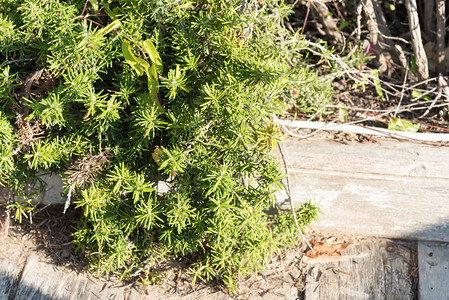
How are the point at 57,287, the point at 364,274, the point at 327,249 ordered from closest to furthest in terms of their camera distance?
the point at 57,287, the point at 364,274, the point at 327,249

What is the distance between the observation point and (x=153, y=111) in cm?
217

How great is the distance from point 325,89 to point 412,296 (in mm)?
1387

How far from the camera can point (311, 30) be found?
3.59m

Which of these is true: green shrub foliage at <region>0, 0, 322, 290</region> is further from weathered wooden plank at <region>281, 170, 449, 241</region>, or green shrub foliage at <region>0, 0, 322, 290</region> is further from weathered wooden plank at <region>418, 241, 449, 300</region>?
weathered wooden plank at <region>418, 241, 449, 300</region>

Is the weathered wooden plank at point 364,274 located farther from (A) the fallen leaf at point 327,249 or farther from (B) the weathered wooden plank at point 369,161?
(B) the weathered wooden plank at point 369,161

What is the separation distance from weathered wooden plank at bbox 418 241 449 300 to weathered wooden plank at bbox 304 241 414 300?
73mm

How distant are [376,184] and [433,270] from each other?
637 millimetres

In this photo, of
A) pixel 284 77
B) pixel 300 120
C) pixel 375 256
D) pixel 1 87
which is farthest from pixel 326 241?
pixel 1 87

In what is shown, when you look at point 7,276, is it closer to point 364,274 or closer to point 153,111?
point 153,111

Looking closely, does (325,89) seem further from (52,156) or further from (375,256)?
(52,156)

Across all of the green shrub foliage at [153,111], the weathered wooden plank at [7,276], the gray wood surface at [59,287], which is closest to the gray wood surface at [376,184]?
the green shrub foliage at [153,111]

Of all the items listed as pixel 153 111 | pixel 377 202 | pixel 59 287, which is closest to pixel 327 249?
pixel 377 202

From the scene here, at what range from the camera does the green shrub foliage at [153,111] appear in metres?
2.14

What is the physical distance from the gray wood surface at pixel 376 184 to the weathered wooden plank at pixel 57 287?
122 cm
